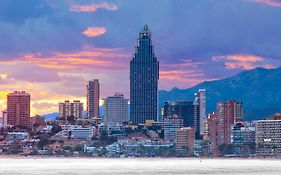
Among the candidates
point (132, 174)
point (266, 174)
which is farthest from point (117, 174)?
point (266, 174)

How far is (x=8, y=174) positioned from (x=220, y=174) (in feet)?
105

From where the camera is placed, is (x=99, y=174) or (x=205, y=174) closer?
(x=99, y=174)

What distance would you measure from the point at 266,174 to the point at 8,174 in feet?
124

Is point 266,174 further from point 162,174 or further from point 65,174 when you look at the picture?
point 65,174

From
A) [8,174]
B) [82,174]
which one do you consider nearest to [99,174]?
[82,174]

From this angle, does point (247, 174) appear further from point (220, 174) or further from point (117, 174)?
point (117, 174)

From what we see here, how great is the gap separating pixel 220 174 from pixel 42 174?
26.8 meters

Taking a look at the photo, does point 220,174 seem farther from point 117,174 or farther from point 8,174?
point 8,174

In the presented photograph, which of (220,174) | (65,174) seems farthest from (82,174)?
(220,174)

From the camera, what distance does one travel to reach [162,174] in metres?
145

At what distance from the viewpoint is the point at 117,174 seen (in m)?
144

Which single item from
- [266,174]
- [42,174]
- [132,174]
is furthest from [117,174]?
[266,174]

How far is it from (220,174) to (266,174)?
726 cm

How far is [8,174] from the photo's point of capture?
138625 mm
